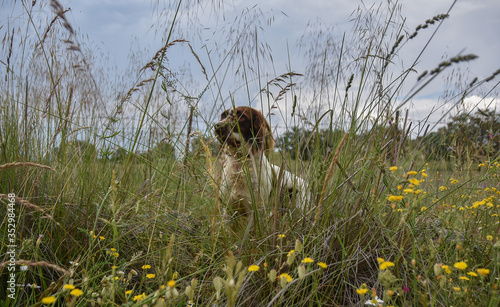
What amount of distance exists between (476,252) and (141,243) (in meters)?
1.40

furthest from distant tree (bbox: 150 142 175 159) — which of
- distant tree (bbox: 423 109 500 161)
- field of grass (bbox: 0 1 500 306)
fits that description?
distant tree (bbox: 423 109 500 161)

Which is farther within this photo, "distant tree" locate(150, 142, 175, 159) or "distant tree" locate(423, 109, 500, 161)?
"distant tree" locate(423, 109, 500, 161)

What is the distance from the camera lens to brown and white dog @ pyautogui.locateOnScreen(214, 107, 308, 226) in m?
1.48

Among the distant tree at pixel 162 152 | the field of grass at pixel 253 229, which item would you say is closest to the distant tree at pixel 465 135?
the field of grass at pixel 253 229

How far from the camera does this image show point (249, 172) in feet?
5.17

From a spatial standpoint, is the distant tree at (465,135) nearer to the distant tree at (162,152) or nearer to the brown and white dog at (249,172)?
the brown and white dog at (249,172)

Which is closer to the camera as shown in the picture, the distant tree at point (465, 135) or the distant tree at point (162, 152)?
the distant tree at point (162, 152)

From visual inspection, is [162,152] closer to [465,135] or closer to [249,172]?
[249,172]

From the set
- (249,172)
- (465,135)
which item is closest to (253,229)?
(249,172)

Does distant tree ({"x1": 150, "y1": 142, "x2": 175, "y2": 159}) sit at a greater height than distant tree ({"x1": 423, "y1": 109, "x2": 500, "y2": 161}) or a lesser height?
lesser

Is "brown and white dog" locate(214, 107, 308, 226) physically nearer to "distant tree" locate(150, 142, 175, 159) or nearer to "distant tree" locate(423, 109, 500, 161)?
"distant tree" locate(150, 142, 175, 159)

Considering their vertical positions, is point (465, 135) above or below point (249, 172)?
above

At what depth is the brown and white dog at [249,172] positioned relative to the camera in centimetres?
148

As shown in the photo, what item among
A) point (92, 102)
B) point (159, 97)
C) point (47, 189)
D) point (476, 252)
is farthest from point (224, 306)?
point (159, 97)
